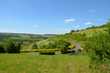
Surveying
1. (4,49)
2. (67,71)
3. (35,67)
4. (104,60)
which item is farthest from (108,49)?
(4,49)

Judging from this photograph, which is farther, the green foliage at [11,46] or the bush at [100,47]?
the green foliage at [11,46]

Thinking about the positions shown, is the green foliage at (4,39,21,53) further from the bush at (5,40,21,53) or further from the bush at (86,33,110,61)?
the bush at (86,33,110,61)

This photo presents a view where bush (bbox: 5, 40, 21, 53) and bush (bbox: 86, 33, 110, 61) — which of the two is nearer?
bush (bbox: 86, 33, 110, 61)

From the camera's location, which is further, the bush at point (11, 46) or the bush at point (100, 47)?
the bush at point (11, 46)

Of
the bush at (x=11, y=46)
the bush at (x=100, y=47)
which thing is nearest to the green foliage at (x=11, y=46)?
the bush at (x=11, y=46)

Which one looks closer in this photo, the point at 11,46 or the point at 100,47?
the point at 100,47

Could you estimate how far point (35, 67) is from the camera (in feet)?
101

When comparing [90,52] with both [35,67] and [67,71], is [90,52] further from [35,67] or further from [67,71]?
[35,67]

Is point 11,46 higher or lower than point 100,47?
lower

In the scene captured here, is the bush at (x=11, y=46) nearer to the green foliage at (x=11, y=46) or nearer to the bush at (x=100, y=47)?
the green foliage at (x=11, y=46)

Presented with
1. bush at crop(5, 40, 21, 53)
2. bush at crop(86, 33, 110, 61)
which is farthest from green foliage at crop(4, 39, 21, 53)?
bush at crop(86, 33, 110, 61)

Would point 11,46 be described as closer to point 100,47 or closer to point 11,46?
point 11,46

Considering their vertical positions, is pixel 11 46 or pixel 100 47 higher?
pixel 100 47

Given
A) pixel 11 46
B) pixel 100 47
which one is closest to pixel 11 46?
pixel 11 46
